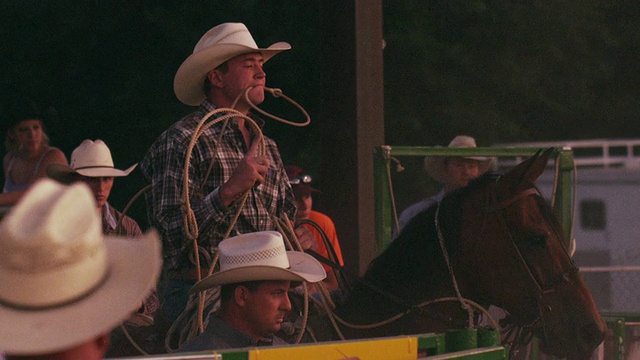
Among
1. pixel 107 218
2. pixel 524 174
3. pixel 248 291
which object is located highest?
pixel 524 174

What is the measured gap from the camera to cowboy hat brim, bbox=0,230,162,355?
7.18 feet

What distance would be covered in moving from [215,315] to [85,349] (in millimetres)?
2255

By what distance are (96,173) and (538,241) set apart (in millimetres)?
2960

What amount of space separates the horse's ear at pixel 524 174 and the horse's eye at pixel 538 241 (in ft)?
0.75

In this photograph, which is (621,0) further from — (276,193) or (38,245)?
(38,245)

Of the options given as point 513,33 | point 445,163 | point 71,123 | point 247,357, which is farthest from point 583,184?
point 247,357

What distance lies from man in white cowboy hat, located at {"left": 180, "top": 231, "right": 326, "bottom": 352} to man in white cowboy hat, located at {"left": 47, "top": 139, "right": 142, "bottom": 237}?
2412 millimetres

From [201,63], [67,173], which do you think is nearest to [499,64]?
[67,173]

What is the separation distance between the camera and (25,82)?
12.5 m

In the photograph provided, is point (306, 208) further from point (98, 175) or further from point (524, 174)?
point (524, 174)

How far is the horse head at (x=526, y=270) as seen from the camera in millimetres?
5566

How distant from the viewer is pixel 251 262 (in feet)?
14.8

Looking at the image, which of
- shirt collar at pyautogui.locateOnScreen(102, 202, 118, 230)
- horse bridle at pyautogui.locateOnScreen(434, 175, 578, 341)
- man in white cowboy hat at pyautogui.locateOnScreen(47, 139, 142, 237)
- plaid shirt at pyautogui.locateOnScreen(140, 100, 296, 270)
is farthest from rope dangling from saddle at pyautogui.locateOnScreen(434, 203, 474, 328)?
shirt collar at pyautogui.locateOnScreen(102, 202, 118, 230)

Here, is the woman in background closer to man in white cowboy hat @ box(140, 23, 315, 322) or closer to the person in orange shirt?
the person in orange shirt
